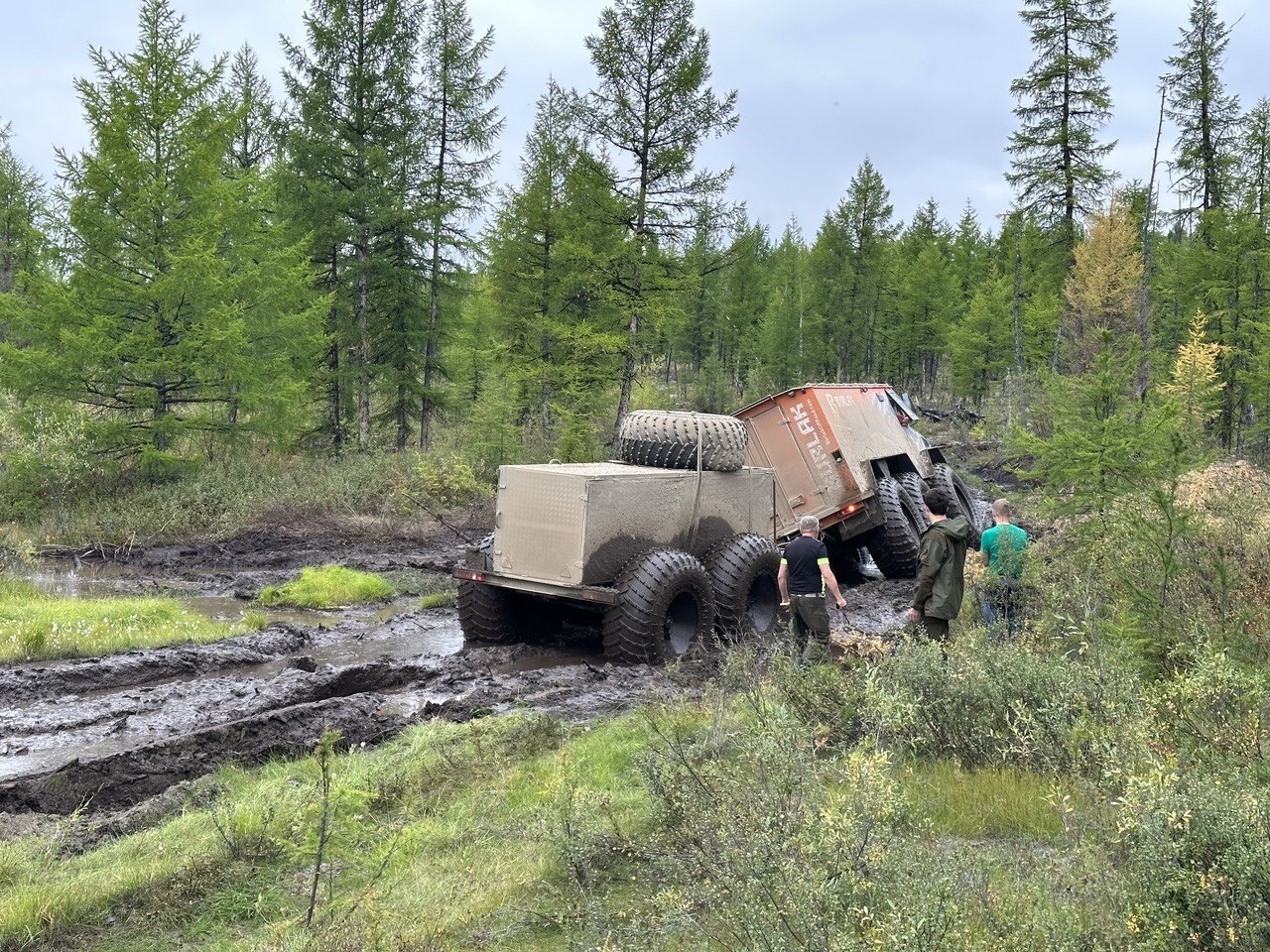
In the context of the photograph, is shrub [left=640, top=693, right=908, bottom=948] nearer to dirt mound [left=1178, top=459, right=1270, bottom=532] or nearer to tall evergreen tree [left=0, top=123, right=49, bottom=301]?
dirt mound [left=1178, top=459, right=1270, bottom=532]

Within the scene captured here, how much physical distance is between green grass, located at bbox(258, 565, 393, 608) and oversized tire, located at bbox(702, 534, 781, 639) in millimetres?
5848

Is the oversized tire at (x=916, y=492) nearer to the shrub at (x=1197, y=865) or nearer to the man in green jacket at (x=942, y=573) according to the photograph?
the man in green jacket at (x=942, y=573)

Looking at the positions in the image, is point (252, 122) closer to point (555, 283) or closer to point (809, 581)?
point (555, 283)

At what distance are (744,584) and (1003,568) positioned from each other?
2.84 m

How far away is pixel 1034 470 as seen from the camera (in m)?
11.4

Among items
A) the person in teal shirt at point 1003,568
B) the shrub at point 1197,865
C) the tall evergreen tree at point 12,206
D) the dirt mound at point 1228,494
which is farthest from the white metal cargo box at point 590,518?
the tall evergreen tree at point 12,206

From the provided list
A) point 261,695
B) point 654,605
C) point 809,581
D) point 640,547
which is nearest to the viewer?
point 261,695

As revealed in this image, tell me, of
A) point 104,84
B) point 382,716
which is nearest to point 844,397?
point 382,716

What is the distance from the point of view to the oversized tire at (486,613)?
10.9m

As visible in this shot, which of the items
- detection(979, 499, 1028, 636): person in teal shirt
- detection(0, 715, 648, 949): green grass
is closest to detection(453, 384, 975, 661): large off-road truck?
detection(979, 499, 1028, 636): person in teal shirt

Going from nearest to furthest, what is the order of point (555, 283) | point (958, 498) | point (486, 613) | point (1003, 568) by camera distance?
1. point (1003, 568)
2. point (486, 613)
3. point (958, 498)
4. point (555, 283)

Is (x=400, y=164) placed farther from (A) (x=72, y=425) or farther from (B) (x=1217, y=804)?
(B) (x=1217, y=804)

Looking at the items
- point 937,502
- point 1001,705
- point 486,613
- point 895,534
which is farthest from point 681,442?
point 1001,705

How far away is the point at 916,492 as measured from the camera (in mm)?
14906
